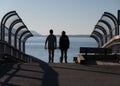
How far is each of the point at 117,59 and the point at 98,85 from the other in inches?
414

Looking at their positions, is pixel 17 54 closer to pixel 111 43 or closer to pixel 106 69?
pixel 111 43

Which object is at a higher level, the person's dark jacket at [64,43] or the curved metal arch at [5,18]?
the curved metal arch at [5,18]

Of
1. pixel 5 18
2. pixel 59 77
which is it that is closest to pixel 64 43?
pixel 5 18

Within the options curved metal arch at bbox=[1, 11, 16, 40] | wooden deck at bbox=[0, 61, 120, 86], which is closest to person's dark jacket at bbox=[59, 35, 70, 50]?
curved metal arch at bbox=[1, 11, 16, 40]

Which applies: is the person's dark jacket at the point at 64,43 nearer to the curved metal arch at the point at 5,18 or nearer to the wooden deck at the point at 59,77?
the curved metal arch at the point at 5,18

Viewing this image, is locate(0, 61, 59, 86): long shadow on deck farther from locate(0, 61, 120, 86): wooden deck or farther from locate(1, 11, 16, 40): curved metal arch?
locate(1, 11, 16, 40): curved metal arch

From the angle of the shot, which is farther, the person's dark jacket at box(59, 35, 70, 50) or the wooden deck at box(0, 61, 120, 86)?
the person's dark jacket at box(59, 35, 70, 50)

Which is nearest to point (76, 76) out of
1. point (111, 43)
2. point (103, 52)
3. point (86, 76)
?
point (86, 76)

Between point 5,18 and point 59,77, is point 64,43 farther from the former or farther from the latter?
point 59,77

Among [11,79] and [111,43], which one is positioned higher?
[111,43]

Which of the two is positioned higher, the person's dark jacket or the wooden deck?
the person's dark jacket

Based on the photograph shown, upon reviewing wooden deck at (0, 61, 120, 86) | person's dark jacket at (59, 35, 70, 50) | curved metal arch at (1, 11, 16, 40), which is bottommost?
wooden deck at (0, 61, 120, 86)

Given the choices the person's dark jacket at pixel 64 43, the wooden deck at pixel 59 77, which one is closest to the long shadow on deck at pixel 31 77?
the wooden deck at pixel 59 77

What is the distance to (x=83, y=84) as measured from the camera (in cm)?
1322
